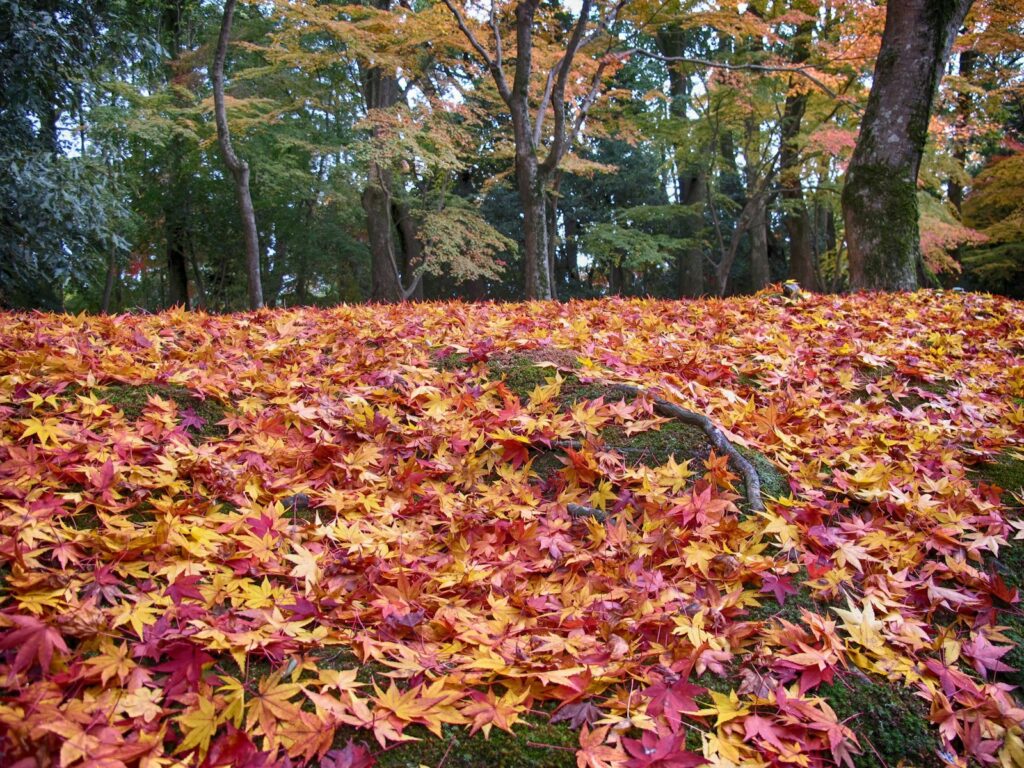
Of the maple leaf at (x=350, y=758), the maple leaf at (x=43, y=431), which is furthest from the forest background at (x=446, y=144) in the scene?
the maple leaf at (x=350, y=758)

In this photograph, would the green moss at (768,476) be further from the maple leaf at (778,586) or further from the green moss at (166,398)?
the green moss at (166,398)

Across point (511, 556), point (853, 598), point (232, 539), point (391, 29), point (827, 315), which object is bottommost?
point (853, 598)

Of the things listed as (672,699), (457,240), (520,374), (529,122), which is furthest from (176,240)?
(672,699)

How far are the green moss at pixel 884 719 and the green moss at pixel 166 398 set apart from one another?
7.04ft

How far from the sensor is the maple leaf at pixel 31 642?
4.05 feet

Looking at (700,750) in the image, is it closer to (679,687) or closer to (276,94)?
(679,687)

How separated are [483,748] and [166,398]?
1.96 m

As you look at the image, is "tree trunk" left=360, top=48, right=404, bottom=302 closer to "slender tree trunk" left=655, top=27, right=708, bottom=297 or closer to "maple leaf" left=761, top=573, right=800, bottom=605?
"slender tree trunk" left=655, top=27, right=708, bottom=297

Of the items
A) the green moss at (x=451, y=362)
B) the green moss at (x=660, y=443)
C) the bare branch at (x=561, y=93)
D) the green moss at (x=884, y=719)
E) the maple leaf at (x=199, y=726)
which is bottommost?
the green moss at (x=884, y=719)

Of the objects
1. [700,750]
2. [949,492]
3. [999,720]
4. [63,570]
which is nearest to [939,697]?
[999,720]

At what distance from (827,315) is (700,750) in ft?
12.2

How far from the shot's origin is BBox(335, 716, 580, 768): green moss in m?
1.28

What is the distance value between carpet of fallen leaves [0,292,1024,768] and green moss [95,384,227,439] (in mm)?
33

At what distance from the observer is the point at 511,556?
1888 millimetres
